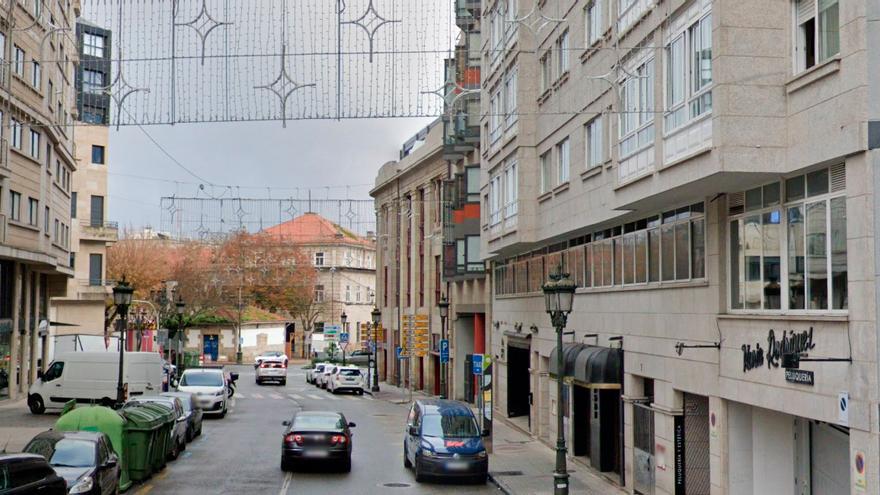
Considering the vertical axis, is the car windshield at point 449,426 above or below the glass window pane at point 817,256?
below

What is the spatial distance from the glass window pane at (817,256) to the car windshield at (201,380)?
30.5 metres

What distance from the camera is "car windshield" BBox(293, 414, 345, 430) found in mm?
23984

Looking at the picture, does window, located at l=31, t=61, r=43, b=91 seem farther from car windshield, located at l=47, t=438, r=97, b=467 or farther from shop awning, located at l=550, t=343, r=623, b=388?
shop awning, located at l=550, t=343, r=623, b=388

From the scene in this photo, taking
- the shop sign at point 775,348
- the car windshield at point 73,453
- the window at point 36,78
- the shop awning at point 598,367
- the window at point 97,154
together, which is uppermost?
the window at point 97,154

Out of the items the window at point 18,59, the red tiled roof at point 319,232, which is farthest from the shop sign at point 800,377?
the red tiled roof at point 319,232

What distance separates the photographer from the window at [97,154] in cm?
6706

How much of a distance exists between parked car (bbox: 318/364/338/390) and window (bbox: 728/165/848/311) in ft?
146

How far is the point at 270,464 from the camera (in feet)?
83.9

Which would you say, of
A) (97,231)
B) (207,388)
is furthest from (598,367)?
(97,231)

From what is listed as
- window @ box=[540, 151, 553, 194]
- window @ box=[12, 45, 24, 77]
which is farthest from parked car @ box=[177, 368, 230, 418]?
window @ box=[540, 151, 553, 194]

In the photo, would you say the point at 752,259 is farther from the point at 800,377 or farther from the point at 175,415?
the point at 175,415

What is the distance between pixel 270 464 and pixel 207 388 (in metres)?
15.4

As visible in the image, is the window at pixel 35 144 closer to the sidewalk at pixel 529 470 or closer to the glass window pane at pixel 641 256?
the sidewalk at pixel 529 470

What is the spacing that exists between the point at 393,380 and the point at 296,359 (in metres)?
38.6
